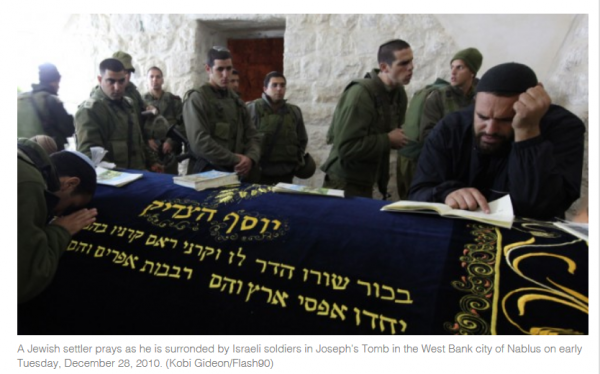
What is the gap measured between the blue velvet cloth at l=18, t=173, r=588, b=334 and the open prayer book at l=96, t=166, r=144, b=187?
0.44 metres

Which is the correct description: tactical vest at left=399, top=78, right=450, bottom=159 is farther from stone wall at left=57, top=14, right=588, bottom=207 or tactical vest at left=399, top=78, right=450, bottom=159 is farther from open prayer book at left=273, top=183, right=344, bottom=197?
open prayer book at left=273, top=183, right=344, bottom=197

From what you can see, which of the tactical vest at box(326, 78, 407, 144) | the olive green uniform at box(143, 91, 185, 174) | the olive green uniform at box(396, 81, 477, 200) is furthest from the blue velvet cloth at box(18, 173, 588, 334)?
the olive green uniform at box(143, 91, 185, 174)

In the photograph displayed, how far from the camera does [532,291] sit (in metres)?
1.09

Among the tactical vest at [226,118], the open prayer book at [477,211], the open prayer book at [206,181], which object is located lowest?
the open prayer book at [477,211]

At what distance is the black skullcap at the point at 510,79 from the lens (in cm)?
161

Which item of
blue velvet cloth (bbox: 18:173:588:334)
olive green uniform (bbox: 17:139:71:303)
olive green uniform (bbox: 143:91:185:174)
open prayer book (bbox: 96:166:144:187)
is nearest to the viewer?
blue velvet cloth (bbox: 18:173:588:334)

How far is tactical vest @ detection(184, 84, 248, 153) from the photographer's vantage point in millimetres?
2967

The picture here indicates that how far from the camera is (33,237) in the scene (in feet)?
4.13

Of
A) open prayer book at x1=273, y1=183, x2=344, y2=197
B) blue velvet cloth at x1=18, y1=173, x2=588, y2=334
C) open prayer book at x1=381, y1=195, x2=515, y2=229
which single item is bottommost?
blue velvet cloth at x1=18, y1=173, x2=588, y2=334

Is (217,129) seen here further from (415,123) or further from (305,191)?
(415,123)

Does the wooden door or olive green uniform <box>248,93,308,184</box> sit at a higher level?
the wooden door

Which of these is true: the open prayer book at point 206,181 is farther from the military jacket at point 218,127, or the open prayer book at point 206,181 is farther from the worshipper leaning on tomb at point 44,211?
the military jacket at point 218,127

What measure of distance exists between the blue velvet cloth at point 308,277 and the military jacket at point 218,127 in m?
1.34

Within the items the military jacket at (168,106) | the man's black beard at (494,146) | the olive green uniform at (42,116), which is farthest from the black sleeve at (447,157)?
the olive green uniform at (42,116)
